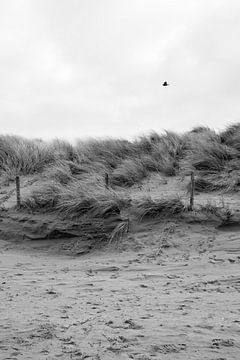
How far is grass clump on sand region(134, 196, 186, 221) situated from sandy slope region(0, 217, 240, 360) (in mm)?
288

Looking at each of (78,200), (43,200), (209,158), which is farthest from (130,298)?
(209,158)

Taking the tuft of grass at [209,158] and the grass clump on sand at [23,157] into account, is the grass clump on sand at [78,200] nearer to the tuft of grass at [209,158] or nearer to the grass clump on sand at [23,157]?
the tuft of grass at [209,158]

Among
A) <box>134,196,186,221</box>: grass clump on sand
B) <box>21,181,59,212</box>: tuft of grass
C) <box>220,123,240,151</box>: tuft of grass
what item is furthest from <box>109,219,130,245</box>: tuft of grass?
<box>220,123,240,151</box>: tuft of grass

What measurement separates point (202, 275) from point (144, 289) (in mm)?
962

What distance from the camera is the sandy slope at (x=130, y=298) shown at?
12.8ft

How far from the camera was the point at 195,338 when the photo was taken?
401cm

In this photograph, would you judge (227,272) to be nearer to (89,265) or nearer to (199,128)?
(89,265)

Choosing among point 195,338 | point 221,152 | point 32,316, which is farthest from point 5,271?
point 221,152

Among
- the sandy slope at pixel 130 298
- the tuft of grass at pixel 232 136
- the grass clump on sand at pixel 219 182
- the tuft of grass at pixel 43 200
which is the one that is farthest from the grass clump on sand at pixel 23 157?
the tuft of grass at pixel 232 136

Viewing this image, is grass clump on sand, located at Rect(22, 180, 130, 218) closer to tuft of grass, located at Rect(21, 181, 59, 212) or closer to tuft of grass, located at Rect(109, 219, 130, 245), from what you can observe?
tuft of grass, located at Rect(21, 181, 59, 212)

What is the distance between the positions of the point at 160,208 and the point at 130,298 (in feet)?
10.1

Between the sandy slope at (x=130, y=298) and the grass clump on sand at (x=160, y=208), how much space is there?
288 millimetres

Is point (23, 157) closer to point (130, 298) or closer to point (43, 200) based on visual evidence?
point (43, 200)

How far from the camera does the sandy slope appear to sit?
391cm
